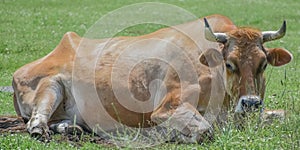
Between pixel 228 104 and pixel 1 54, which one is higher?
pixel 228 104

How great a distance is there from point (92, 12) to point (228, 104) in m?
18.6

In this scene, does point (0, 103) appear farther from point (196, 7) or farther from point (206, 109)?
point (196, 7)

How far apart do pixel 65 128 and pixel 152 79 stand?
142 cm

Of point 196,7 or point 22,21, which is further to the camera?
point 196,7

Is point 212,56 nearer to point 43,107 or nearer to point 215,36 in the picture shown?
point 215,36

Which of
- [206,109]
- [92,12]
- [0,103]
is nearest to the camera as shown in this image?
[206,109]

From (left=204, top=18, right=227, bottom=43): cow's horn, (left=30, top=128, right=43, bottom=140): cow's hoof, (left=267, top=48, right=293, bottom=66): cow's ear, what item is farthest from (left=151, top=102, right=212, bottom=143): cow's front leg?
(left=30, top=128, right=43, bottom=140): cow's hoof

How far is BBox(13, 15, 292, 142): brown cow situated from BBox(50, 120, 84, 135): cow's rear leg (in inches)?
0.8

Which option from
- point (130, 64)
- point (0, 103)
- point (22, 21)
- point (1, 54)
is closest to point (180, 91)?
point (130, 64)

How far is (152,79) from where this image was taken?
10555mm

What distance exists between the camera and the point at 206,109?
10094 millimetres

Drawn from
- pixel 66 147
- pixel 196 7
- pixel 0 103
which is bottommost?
pixel 196 7

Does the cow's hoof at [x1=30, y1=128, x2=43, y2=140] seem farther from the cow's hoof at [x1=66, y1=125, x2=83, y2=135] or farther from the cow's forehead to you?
the cow's forehead

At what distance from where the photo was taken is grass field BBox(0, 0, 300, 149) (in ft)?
27.9
